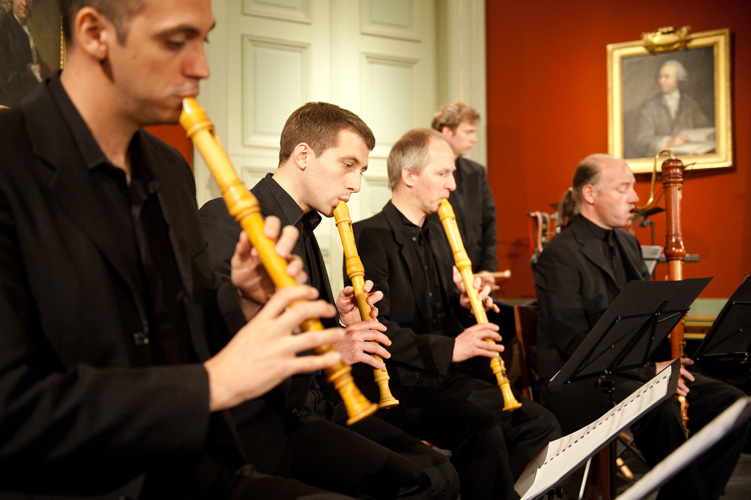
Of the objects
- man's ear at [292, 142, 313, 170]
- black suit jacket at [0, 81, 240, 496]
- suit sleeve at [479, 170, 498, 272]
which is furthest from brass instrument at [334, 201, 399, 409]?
suit sleeve at [479, 170, 498, 272]

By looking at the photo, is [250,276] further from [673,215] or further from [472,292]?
[673,215]

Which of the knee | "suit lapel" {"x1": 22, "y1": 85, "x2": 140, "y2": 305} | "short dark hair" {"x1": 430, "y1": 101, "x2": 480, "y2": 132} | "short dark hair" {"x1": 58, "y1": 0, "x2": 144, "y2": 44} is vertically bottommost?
the knee

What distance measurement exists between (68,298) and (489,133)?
218 inches

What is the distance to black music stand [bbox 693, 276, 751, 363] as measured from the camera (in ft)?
9.61

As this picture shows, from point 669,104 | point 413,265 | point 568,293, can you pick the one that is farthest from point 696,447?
point 669,104

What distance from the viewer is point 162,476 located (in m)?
1.31

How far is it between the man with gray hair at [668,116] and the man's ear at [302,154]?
4.06 meters

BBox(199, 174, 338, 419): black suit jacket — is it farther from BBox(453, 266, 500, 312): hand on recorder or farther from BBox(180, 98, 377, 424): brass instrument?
BBox(453, 266, 500, 312): hand on recorder

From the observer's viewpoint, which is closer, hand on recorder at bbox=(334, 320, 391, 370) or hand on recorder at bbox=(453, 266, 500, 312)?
hand on recorder at bbox=(334, 320, 391, 370)

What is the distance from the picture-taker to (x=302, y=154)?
2.57 metres

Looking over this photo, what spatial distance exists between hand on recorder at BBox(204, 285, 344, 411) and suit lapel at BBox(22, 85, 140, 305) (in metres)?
0.27

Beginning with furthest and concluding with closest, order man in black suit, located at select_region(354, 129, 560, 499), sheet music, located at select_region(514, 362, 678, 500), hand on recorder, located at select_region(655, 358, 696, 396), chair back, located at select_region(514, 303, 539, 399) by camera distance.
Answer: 1. chair back, located at select_region(514, 303, 539, 399)
2. hand on recorder, located at select_region(655, 358, 696, 396)
3. man in black suit, located at select_region(354, 129, 560, 499)
4. sheet music, located at select_region(514, 362, 678, 500)

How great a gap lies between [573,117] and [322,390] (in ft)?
14.3

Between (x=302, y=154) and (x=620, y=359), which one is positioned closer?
(x=302, y=154)
